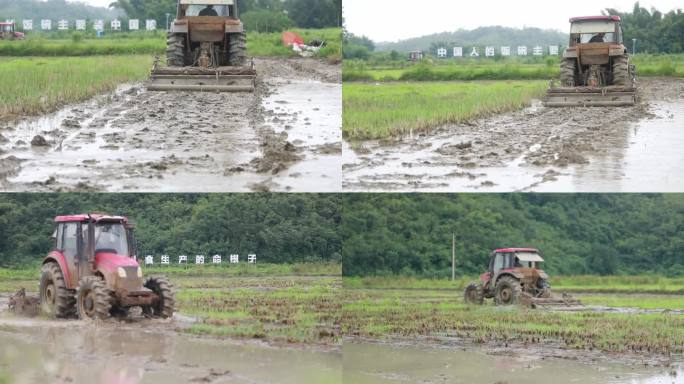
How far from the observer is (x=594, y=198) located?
95.8 ft

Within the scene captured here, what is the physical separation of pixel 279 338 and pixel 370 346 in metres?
2.04

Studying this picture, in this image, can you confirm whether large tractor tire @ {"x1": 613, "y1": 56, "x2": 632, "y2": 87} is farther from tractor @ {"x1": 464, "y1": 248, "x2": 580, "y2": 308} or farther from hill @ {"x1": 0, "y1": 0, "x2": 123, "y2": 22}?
hill @ {"x1": 0, "y1": 0, "x2": 123, "y2": 22}

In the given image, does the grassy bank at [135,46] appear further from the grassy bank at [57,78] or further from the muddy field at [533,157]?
the muddy field at [533,157]

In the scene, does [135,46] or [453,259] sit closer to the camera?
[135,46]

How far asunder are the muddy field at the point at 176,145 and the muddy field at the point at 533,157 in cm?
64

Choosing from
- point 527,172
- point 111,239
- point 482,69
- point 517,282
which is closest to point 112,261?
point 111,239

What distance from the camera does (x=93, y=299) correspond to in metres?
9.27

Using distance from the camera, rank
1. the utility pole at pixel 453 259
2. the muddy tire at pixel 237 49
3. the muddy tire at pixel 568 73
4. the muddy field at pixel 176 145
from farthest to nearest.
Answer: the utility pole at pixel 453 259
the muddy tire at pixel 568 73
the muddy tire at pixel 237 49
the muddy field at pixel 176 145

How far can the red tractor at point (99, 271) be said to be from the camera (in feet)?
30.8

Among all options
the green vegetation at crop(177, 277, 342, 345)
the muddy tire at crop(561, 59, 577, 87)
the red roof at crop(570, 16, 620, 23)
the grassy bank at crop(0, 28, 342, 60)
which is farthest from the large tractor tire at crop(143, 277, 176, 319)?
the red roof at crop(570, 16, 620, 23)

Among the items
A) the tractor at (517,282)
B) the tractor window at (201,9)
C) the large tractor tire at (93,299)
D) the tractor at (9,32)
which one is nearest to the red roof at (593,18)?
the tractor at (517,282)

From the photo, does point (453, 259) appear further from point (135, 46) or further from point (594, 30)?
point (135, 46)

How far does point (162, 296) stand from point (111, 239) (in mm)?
731

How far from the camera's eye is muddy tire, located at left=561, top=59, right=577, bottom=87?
1583 cm
